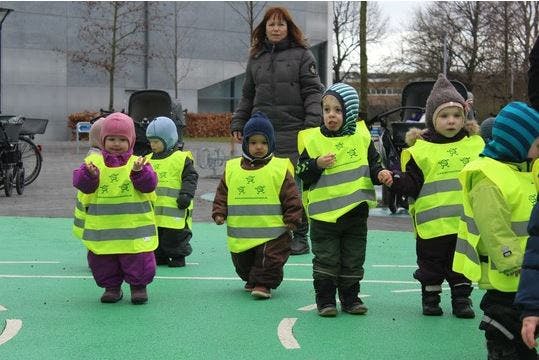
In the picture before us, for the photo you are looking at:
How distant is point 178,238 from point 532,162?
518 centimetres

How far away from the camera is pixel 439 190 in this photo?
22.2ft

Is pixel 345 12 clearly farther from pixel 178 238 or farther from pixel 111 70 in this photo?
pixel 178 238

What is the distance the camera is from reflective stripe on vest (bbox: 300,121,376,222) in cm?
682

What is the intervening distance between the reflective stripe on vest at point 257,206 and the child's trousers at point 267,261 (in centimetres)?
7

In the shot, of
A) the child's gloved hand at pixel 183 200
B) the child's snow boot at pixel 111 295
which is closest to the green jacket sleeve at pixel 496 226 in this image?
the child's snow boot at pixel 111 295

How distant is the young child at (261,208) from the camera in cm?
764

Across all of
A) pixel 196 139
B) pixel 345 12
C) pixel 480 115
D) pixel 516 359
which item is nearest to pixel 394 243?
pixel 516 359

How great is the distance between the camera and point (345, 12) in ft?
219

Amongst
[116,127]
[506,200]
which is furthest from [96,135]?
[506,200]

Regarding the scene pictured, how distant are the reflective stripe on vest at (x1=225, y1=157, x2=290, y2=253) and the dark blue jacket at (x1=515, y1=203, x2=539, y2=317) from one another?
13.5 feet

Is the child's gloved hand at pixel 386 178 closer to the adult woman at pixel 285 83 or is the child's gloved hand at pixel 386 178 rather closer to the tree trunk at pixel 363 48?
the adult woman at pixel 285 83

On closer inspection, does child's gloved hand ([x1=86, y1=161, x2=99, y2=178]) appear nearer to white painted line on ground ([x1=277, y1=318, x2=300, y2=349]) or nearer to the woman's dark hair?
white painted line on ground ([x1=277, y1=318, x2=300, y2=349])

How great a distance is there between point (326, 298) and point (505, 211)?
235 centimetres

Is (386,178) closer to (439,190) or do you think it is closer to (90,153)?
(439,190)
